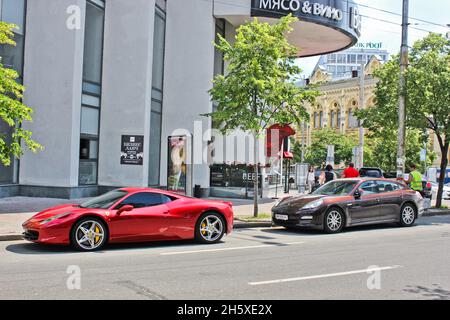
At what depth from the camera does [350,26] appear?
25047mm

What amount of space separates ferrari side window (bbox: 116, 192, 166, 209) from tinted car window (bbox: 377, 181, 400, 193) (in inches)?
271

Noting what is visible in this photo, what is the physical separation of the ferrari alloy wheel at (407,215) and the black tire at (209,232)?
20.6 feet

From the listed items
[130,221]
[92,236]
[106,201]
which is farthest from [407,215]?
[92,236]

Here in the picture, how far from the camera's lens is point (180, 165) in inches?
643

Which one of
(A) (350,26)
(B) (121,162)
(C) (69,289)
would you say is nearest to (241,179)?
(B) (121,162)

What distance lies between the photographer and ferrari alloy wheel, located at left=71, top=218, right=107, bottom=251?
9297 mm

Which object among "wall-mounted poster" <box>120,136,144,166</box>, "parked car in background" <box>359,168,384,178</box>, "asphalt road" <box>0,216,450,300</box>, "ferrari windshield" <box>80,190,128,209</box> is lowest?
"asphalt road" <box>0,216,450,300</box>

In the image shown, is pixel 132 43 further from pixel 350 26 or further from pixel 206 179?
pixel 350 26

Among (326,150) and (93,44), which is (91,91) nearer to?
(93,44)

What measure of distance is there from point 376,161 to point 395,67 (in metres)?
28.8

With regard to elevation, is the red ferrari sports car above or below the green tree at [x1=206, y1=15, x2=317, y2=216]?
below

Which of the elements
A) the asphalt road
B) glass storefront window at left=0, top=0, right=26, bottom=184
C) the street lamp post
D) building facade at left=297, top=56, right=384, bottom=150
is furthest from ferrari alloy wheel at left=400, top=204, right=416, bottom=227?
building facade at left=297, top=56, right=384, bottom=150

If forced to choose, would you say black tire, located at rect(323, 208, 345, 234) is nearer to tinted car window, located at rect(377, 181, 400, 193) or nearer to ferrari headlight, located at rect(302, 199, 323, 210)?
ferrari headlight, located at rect(302, 199, 323, 210)
